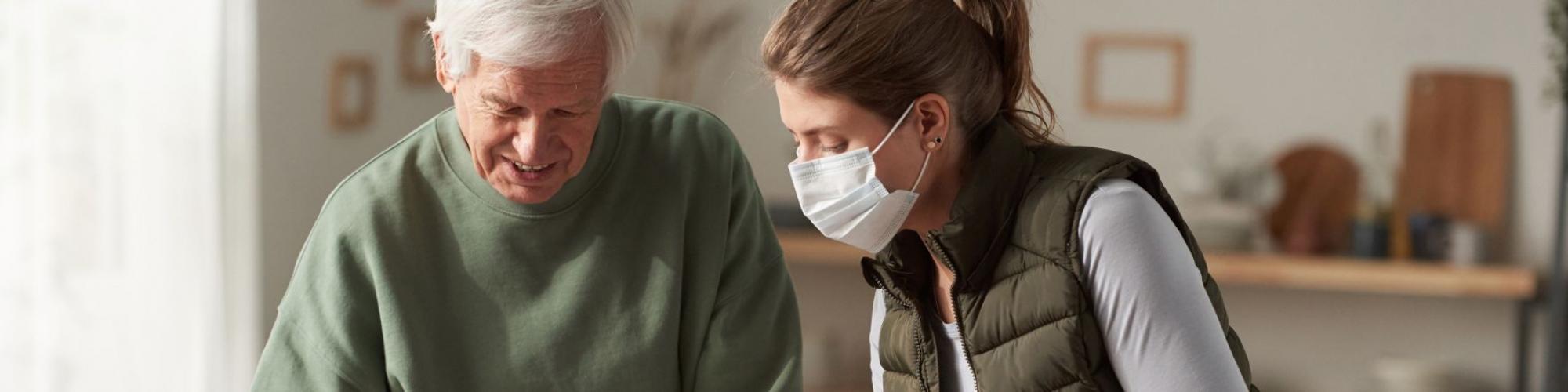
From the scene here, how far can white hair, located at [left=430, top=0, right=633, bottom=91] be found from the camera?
4.90ft

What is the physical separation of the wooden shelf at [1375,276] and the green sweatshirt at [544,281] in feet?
7.06

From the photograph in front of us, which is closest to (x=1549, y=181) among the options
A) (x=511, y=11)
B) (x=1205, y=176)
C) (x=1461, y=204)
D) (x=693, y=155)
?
(x=1461, y=204)

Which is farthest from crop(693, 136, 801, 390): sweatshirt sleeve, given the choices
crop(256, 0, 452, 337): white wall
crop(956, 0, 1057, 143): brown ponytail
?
crop(256, 0, 452, 337): white wall

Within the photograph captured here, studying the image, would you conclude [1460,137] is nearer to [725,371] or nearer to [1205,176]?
[1205,176]

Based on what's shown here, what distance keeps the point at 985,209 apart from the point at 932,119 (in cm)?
11

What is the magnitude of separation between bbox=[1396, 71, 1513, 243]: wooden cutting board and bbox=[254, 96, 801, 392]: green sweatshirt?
126 inches

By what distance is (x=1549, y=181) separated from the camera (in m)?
4.21

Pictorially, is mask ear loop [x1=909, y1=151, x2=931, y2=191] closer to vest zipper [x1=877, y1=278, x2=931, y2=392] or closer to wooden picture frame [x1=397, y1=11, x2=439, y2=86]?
vest zipper [x1=877, y1=278, x2=931, y2=392]

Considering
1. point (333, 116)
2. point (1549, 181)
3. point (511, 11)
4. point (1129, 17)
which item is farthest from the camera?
point (1129, 17)

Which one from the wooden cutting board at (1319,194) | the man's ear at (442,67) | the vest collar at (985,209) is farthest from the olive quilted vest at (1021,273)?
the wooden cutting board at (1319,194)

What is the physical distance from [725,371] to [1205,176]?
309cm

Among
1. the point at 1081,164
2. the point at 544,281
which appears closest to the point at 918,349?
the point at 1081,164

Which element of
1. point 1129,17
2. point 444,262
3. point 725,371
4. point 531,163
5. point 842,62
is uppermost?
point 1129,17

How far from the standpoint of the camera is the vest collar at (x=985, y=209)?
55.9 inches
